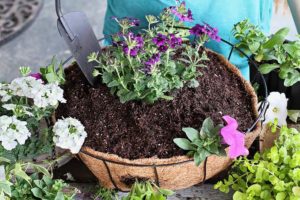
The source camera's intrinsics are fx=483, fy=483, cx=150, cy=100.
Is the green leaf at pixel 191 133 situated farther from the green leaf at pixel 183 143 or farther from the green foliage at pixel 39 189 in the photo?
the green foliage at pixel 39 189

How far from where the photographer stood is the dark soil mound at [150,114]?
0.86 meters

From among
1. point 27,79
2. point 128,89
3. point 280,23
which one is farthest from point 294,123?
point 280,23

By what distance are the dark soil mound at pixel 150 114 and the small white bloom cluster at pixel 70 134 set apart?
47 millimetres

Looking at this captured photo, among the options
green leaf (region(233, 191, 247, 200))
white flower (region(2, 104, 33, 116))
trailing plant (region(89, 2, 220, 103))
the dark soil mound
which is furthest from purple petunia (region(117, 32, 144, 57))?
green leaf (region(233, 191, 247, 200))

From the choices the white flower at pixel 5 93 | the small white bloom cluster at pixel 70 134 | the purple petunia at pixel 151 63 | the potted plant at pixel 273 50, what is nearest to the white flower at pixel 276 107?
the potted plant at pixel 273 50

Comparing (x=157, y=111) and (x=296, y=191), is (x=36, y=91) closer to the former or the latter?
(x=157, y=111)

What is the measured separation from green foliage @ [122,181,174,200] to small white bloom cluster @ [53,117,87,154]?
0.12 meters

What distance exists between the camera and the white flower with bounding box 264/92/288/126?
3.26ft

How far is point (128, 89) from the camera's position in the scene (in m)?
0.91

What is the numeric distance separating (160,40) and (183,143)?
0.19 metres

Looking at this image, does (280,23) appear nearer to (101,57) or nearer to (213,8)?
(213,8)

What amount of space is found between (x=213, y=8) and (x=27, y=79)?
1.56ft

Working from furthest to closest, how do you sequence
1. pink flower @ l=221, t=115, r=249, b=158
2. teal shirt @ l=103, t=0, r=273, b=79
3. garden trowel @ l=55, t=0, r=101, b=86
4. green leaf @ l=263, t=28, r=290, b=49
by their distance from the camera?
teal shirt @ l=103, t=0, r=273, b=79
green leaf @ l=263, t=28, r=290, b=49
garden trowel @ l=55, t=0, r=101, b=86
pink flower @ l=221, t=115, r=249, b=158

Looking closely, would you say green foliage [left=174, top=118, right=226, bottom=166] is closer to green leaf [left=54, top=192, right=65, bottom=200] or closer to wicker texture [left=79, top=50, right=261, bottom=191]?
wicker texture [left=79, top=50, right=261, bottom=191]
